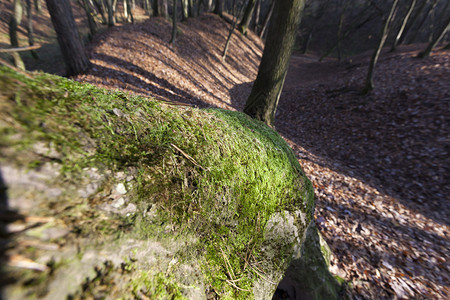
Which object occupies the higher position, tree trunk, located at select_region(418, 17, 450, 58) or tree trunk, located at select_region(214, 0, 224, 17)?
tree trunk, located at select_region(214, 0, 224, 17)

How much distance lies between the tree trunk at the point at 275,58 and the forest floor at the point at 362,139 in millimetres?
2271

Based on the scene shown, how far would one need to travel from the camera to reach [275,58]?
4.77 meters

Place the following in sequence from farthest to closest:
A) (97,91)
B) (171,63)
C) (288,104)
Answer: (288,104)
(171,63)
(97,91)

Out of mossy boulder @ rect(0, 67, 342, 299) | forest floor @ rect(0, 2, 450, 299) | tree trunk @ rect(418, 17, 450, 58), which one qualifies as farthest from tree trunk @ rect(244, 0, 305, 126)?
tree trunk @ rect(418, 17, 450, 58)

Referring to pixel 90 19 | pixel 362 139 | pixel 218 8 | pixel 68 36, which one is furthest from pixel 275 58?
pixel 218 8

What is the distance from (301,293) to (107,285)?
296cm

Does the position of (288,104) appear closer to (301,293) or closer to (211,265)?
(301,293)

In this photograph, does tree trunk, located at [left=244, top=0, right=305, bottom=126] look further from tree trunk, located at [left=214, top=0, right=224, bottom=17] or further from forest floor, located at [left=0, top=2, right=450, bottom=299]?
tree trunk, located at [left=214, top=0, right=224, bottom=17]

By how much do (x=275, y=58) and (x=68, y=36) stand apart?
6.27 meters

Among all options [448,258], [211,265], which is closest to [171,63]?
[211,265]

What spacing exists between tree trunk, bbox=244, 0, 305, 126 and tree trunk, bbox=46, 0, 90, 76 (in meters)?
5.57

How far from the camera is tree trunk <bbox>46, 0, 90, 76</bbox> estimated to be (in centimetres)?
523

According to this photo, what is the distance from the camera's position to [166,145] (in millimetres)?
1264

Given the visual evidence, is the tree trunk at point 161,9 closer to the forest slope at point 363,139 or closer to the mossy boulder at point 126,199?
the forest slope at point 363,139
